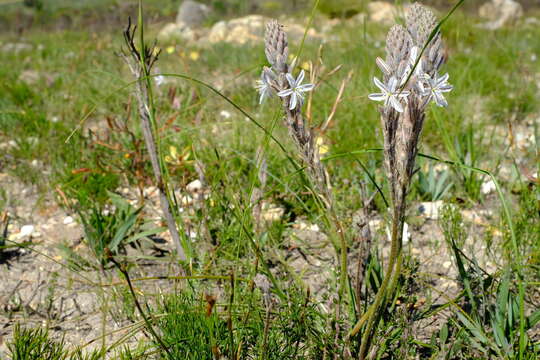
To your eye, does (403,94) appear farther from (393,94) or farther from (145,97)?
(145,97)

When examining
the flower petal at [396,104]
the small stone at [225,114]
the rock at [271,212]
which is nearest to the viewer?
the flower petal at [396,104]

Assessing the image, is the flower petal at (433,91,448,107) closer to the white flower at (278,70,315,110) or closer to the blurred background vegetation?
the white flower at (278,70,315,110)

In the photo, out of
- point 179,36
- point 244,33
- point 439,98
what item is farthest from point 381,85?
point 179,36

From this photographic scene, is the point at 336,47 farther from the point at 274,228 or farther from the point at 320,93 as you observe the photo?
the point at 274,228

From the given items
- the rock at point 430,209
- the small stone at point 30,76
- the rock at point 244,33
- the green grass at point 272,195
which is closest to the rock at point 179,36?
the rock at point 244,33

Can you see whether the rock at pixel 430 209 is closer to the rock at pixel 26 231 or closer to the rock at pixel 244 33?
the rock at pixel 26 231

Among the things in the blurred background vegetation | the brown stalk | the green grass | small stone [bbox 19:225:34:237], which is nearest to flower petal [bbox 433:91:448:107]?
the green grass
